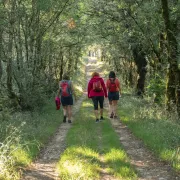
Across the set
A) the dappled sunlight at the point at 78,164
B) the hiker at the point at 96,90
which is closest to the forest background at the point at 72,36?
the dappled sunlight at the point at 78,164

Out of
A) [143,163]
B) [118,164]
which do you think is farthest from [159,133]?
[118,164]

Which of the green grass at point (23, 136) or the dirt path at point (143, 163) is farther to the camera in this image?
the dirt path at point (143, 163)

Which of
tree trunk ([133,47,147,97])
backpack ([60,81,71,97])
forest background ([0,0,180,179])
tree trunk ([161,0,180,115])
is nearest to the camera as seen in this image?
tree trunk ([161,0,180,115])

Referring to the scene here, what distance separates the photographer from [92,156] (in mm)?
7707

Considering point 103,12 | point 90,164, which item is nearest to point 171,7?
point 103,12

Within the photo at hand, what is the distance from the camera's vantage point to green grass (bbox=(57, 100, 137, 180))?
6430 millimetres

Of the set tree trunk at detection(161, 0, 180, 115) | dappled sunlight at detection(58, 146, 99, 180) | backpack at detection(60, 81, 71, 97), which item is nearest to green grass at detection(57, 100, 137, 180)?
dappled sunlight at detection(58, 146, 99, 180)

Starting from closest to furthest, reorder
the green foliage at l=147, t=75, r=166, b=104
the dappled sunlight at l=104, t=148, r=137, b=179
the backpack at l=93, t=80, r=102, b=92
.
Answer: the dappled sunlight at l=104, t=148, r=137, b=179, the backpack at l=93, t=80, r=102, b=92, the green foliage at l=147, t=75, r=166, b=104

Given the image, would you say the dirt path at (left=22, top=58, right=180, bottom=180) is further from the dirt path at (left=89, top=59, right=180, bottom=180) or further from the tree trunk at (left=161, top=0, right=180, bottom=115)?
the tree trunk at (left=161, top=0, right=180, bottom=115)

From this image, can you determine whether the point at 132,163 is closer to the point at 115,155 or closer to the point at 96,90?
the point at 115,155

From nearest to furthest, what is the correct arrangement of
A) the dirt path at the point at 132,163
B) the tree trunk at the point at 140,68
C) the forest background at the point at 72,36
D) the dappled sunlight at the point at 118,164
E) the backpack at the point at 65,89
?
the dappled sunlight at the point at 118,164 < the dirt path at the point at 132,163 < the forest background at the point at 72,36 < the backpack at the point at 65,89 < the tree trunk at the point at 140,68

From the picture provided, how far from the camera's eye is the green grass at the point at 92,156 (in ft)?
21.1

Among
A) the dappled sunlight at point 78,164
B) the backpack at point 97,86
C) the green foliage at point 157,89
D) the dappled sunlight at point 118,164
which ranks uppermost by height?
the backpack at point 97,86

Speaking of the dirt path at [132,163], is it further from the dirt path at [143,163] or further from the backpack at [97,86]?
the backpack at [97,86]
